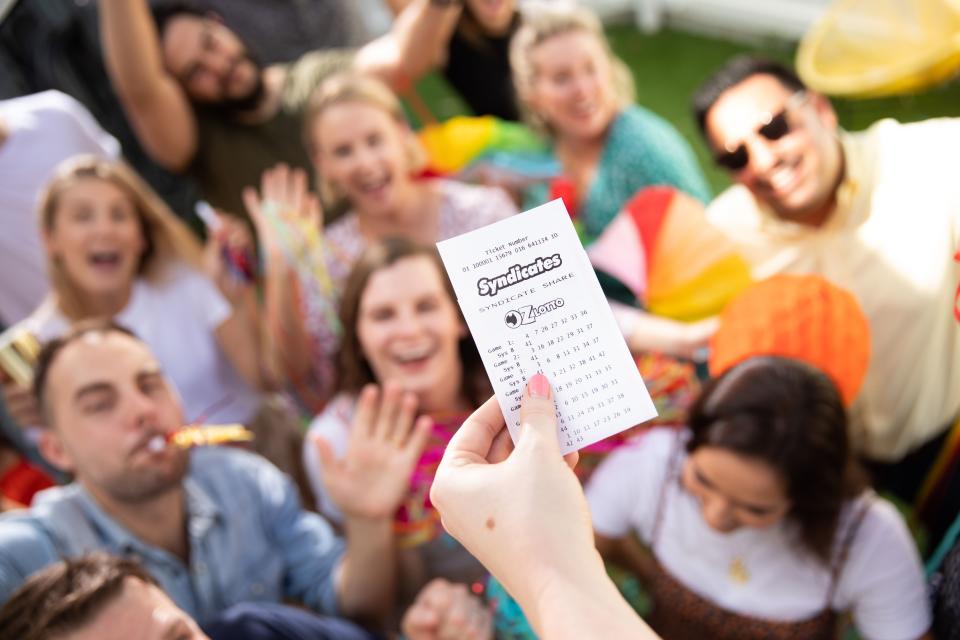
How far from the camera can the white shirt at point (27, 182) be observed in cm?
222

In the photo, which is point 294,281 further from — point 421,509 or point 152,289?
point 421,509

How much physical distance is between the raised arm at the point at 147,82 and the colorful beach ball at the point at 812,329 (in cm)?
171

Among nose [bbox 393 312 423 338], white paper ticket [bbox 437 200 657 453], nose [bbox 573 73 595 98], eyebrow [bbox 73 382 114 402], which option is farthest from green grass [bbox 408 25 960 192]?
white paper ticket [bbox 437 200 657 453]

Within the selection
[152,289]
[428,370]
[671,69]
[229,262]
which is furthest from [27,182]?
[671,69]

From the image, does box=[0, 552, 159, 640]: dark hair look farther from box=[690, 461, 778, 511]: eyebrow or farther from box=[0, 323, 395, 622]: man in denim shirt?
box=[690, 461, 778, 511]: eyebrow

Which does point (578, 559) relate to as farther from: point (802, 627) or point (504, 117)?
point (504, 117)

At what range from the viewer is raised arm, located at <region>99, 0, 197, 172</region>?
2.14 meters

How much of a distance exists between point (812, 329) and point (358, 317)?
0.96 m

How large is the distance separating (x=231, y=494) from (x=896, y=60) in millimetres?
1940

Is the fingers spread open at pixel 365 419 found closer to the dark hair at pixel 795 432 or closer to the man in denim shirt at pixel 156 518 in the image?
the man in denim shirt at pixel 156 518

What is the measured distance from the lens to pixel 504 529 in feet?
2.36

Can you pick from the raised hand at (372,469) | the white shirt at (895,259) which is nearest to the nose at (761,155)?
the white shirt at (895,259)

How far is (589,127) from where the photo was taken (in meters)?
2.23

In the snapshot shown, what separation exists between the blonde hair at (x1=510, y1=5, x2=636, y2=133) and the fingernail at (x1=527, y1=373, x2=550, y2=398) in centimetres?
169
